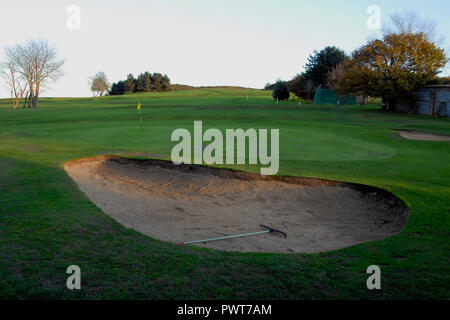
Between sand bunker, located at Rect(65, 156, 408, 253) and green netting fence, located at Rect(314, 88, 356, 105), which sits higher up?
green netting fence, located at Rect(314, 88, 356, 105)

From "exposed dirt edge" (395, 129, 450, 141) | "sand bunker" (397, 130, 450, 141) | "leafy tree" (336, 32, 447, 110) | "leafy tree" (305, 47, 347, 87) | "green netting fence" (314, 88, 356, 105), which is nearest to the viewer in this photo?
"exposed dirt edge" (395, 129, 450, 141)

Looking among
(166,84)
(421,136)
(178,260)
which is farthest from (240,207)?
(166,84)

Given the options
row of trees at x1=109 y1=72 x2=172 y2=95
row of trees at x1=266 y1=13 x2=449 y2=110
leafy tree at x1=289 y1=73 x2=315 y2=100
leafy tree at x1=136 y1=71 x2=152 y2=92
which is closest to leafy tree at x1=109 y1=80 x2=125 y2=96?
row of trees at x1=109 y1=72 x2=172 y2=95

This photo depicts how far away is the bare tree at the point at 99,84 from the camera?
111625 millimetres

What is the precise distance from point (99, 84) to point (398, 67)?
93204mm

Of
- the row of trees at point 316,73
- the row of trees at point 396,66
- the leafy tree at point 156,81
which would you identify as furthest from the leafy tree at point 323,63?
the leafy tree at point 156,81

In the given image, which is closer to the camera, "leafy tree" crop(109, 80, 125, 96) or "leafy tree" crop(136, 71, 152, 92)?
"leafy tree" crop(136, 71, 152, 92)

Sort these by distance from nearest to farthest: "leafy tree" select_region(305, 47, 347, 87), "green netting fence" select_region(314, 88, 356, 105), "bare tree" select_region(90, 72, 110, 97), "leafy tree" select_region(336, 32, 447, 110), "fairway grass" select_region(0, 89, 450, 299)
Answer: "fairway grass" select_region(0, 89, 450, 299), "leafy tree" select_region(336, 32, 447, 110), "green netting fence" select_region(314, 88, 356, 105), "leafy tree" select_region(305, 47, 347, 87), "bare tree" select_region(90, 72, 110, 97)

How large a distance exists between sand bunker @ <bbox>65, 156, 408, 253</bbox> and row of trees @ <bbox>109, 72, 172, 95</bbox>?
344 feet

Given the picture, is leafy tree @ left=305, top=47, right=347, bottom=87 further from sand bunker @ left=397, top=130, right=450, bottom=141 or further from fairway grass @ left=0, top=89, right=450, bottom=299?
fairway grass @ left=0, top=89, right=450, bottom=299

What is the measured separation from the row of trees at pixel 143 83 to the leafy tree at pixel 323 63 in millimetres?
58163

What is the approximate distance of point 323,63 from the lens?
216 ft

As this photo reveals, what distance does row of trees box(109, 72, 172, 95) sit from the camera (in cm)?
11269

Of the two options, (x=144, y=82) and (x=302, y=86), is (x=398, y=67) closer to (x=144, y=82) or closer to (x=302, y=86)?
(x=302, y=86)
